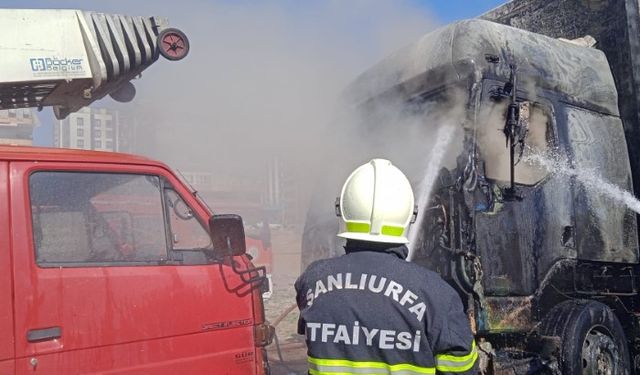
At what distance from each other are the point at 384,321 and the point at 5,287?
1.76m

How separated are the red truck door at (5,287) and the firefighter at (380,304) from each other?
1.37 m

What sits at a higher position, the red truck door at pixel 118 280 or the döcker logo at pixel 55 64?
the döcker logo at pixel 55 64

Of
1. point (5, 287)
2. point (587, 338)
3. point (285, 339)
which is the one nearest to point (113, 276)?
point (5, 287)

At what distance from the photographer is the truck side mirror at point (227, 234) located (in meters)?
3.19

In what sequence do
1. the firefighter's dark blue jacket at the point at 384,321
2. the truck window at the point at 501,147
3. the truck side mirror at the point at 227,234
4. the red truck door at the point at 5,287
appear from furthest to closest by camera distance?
the truck window at the point at 501,147 → the truck side mirror at the point at 227,234 → the red truck door at the point at 5,287 → the firefighter's dark blue jacket at the point at 384,321

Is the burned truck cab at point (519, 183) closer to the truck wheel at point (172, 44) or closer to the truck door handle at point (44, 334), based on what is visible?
the truck wheel at point (172, 44)

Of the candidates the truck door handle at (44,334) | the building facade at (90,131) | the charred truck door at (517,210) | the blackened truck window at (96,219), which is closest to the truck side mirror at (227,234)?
the blackened truck window at (96,219)

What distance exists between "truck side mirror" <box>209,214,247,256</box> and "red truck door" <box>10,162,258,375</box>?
102mm

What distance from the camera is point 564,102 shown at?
16.7ft

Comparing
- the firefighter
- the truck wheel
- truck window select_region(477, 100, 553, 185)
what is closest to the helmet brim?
the firefighter

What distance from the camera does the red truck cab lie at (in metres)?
2.68

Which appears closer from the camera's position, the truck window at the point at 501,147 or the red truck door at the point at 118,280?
the red truck door at the point at 118,280

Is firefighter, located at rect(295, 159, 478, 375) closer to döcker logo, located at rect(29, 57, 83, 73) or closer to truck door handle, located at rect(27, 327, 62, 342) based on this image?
truck door handle, located at rect(27, 327, 62, 342)

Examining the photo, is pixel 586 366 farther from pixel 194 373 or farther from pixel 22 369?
pixel 22 369
